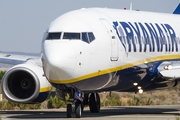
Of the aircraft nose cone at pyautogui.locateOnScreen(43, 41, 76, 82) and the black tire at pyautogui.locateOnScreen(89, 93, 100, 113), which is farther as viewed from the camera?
the black tire at pyautogui.locateOnScreen(89, 93, 100, 113)

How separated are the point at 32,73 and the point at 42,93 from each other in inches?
36.7

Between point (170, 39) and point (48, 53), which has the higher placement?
point (170, 39)

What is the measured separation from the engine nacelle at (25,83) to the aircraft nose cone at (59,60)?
11.5ft

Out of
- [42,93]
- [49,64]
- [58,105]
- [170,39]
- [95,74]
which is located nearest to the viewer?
[49,64]

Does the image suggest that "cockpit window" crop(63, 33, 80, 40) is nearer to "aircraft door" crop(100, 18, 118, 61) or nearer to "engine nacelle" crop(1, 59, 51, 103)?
"aircraft door" crop(100, 18, 118, 61)

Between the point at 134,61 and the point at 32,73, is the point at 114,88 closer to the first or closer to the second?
the point at 134,61

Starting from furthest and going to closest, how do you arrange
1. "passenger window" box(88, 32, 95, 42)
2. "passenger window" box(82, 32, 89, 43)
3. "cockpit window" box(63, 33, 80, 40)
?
"passenger window" box(88, 32, 95, 42)
"passenger window" box(82, 32, 89, 43)
"cockpit window" box(63, 33, 80, 40)

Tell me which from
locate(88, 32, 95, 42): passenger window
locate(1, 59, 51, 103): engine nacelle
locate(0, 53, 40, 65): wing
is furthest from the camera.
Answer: locate(0, 53, 40, 65): wing

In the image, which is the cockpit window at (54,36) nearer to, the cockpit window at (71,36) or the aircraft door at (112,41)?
the cockpit window at (71,36)

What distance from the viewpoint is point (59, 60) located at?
585 inches

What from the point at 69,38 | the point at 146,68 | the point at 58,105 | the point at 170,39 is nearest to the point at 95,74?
the point at 69,38

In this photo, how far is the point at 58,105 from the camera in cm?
2917

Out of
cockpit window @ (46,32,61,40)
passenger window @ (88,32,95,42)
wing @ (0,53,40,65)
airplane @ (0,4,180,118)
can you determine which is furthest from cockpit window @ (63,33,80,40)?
wing @ (0,53,40,65)

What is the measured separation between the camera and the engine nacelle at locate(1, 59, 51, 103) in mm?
18875
